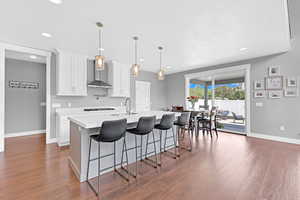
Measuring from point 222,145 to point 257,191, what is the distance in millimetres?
1987

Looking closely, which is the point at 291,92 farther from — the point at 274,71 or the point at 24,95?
the point at 24,95

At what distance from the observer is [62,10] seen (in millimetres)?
2156

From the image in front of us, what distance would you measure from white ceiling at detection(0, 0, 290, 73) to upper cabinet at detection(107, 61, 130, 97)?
40.9 inches

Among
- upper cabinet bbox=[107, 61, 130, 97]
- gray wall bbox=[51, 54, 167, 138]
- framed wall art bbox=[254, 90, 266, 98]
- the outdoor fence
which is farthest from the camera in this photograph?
the outdoor fence

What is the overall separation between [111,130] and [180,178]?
1337 mm

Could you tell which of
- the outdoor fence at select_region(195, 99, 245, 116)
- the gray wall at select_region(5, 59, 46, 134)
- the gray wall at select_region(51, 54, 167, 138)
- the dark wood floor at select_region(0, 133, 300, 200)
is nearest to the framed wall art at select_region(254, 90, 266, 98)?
the outdoor fence at select_region(195, 99, 245, 116)

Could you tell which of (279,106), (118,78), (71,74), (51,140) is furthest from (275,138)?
(51,140)

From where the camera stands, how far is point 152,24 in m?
2.58

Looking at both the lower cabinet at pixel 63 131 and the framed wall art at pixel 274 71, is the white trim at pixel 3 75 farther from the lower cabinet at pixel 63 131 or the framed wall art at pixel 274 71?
the framed wall art at pixel 274 71

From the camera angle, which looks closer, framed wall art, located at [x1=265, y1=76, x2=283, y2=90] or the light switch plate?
framed wall art, located at [x1=265, y1=76, x2=283, y2=90]

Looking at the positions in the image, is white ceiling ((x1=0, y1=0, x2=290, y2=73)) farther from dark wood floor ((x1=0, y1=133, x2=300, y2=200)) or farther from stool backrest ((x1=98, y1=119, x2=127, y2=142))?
dark wood floor ((x1=0, y1=133, x2=300, y2=200))

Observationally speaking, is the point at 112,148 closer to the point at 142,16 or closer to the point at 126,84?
the point at 142,16

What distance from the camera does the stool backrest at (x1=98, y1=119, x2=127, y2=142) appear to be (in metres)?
1.82

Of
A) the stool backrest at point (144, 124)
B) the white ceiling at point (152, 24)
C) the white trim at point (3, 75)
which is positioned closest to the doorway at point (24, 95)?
the white trim at point (3, 75)
